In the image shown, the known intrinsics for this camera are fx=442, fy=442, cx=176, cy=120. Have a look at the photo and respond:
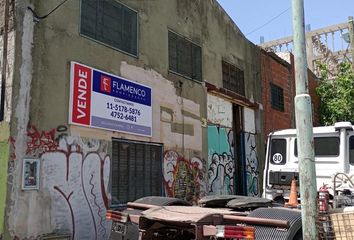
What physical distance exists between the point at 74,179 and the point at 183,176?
432 centimetres

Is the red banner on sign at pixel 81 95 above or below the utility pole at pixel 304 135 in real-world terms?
above

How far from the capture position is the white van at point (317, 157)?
10.6 m

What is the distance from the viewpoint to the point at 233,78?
16766 millimetres

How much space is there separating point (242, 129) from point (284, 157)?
5.46m

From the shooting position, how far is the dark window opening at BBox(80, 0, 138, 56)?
35.1 ft

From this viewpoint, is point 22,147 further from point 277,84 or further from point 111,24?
point 277,84

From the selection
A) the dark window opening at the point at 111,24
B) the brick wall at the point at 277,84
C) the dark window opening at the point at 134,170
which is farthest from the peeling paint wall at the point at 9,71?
the brick wall at the point at 277,84

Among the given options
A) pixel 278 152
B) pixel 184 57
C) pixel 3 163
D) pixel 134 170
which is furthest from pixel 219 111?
pixel 3 163

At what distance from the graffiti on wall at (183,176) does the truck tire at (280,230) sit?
679 centimetres

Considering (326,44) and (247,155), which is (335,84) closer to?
(247,155)

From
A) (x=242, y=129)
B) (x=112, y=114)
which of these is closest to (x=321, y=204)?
(x=112, y=114)

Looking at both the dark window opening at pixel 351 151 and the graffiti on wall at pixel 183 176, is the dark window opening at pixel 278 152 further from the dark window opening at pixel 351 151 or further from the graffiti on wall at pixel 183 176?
the graffiti on wall at pixel 183 176

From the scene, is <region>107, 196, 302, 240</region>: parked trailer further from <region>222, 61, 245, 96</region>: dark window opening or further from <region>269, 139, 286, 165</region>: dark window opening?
<region>222, 61, 245, 96</region>: dark window opening

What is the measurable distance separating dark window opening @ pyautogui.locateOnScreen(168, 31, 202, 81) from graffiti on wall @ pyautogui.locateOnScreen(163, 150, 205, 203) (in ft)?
8.80
